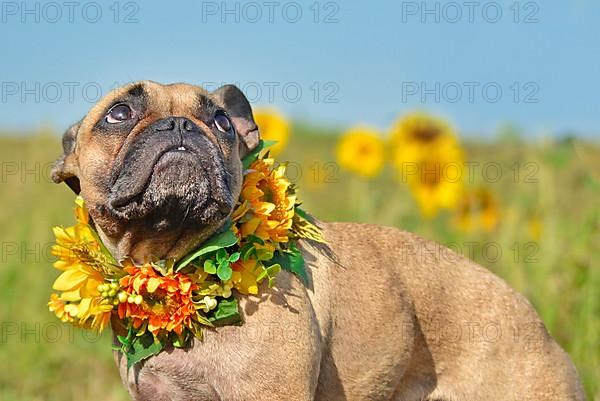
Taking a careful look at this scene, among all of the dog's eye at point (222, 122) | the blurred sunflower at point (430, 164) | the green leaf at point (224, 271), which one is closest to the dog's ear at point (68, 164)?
the dog's eye at point (222, 122)

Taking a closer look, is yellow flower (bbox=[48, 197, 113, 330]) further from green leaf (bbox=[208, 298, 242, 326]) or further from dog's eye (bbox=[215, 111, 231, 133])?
dog's eye (bbox=[215, 111, 231, 133])

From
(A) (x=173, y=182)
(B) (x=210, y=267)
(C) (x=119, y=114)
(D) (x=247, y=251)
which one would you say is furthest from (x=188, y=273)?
(C) (x=119, y=114)

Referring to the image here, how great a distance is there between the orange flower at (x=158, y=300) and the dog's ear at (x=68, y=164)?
652mm

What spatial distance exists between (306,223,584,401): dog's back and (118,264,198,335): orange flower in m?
0.68

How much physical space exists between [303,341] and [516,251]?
424 centimetres

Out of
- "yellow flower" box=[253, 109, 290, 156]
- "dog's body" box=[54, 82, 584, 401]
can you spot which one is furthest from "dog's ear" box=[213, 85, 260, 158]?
"yellow flower" box=[253, 109, 290, 156]

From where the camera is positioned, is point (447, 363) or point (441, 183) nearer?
point (447, 363)

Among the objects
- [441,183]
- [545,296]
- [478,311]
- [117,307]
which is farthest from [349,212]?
[117,307]

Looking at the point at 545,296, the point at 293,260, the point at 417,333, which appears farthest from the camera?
the point at 545,296

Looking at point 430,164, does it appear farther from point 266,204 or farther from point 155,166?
point 155,166

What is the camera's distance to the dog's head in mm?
4375

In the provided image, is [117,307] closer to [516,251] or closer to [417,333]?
[417,333]

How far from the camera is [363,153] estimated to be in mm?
9273

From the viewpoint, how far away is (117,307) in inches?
185
